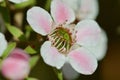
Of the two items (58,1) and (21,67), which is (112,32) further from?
(21,67)

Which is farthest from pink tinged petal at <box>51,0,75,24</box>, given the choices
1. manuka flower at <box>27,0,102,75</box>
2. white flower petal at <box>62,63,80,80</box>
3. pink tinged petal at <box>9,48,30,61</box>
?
white flower petal at <box>62,63,80,80</box>

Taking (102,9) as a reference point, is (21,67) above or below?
above

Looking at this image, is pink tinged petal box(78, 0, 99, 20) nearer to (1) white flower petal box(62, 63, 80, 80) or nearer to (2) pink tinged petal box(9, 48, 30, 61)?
(1) white flower petal box(62, 63, 80, 80)

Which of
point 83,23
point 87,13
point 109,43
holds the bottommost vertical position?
point 109,43

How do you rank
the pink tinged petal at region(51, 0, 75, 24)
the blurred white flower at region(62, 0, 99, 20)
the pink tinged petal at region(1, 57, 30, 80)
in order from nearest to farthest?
the pink tinged petal at region(1, 57, 30, 80), the pink tinged petal at region(51, 0, 75, 24), the blurred white flower at region(62, 0, 99, 20)

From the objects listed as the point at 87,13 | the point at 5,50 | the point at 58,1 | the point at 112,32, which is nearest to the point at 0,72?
the point at 5,50

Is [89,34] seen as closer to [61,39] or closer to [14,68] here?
[61,39]

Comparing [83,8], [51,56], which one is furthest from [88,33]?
[83,8]
